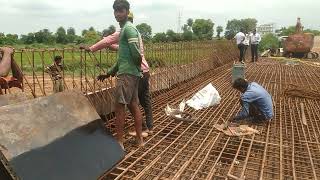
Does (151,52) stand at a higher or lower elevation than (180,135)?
higher

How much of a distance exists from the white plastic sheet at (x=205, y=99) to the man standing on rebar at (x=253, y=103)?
117 cm

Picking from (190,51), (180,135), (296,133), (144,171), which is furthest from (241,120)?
(190,51)

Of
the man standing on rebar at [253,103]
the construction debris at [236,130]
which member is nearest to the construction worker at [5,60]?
the construction debris at [236,130]

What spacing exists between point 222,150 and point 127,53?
160 cm

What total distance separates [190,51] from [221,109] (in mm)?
4580

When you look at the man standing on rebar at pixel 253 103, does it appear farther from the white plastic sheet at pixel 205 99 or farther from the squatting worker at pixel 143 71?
the squatting worker at pixel 143 71

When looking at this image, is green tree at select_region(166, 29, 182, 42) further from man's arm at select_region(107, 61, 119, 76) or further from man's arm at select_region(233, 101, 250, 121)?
man's arm at select_region(107, 61, 119, 76)

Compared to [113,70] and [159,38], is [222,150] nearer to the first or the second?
[113,70]

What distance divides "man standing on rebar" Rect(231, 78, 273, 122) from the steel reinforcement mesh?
0.17 m

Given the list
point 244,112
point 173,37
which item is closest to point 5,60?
point 244,112

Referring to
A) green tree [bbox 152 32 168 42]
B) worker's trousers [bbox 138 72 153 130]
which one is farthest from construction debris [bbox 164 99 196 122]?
green tree [bbox 152 32 168 42]

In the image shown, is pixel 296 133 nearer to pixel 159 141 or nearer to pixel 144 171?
pixel 159 141

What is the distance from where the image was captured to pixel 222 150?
461 centimetres

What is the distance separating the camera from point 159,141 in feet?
15.9
